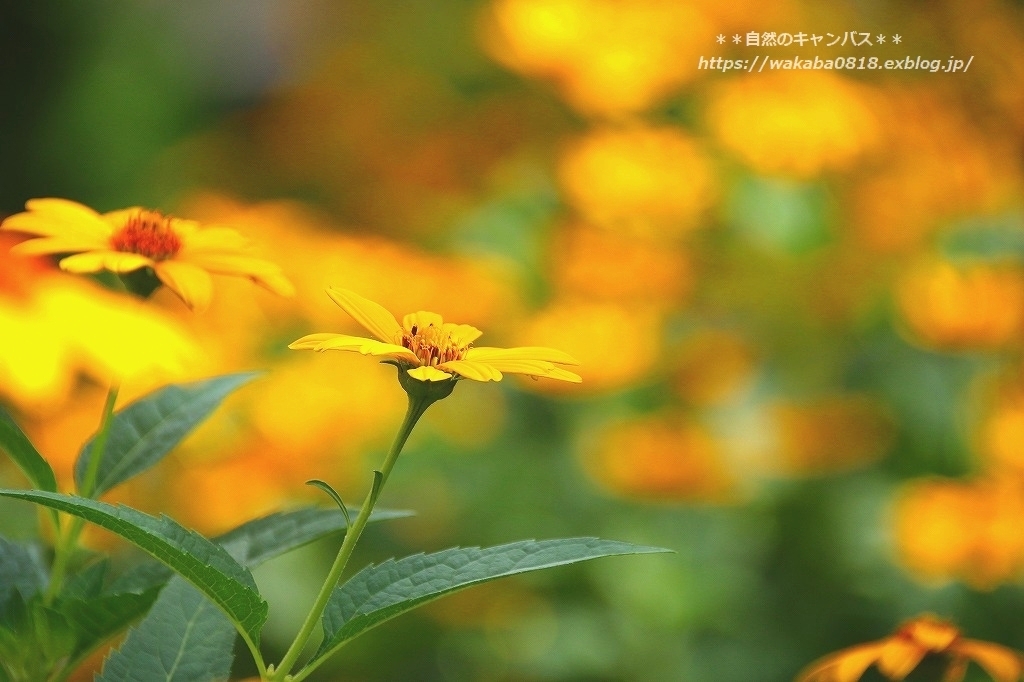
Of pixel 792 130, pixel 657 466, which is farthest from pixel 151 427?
pixel 792 130

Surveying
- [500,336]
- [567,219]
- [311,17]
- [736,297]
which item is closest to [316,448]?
[500,336]

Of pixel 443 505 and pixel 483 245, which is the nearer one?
pixel 443 505

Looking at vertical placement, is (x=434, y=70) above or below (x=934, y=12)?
above

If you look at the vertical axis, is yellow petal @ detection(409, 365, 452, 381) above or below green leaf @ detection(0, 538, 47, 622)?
above

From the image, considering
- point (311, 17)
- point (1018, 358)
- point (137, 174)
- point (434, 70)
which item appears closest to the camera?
point (1018, 358)

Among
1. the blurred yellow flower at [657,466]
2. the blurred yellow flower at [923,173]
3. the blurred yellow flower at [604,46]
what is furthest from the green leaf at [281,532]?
the blurred yellow flower at [923,173]

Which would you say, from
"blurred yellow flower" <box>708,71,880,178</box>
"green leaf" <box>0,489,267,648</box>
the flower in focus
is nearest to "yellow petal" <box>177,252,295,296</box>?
"green leaf" <box>0,489,267,648</box>

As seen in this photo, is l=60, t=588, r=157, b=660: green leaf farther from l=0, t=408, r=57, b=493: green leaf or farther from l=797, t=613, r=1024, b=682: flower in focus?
l=797, t=613, r=1024, b=682: flower in focus

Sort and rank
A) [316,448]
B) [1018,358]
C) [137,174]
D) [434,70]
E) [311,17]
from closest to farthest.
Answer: [316,448] → [1018,358] → [137,174] → [434,70] → [311,17]

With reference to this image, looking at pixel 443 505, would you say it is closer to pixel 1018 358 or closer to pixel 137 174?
pixel 1018 358
